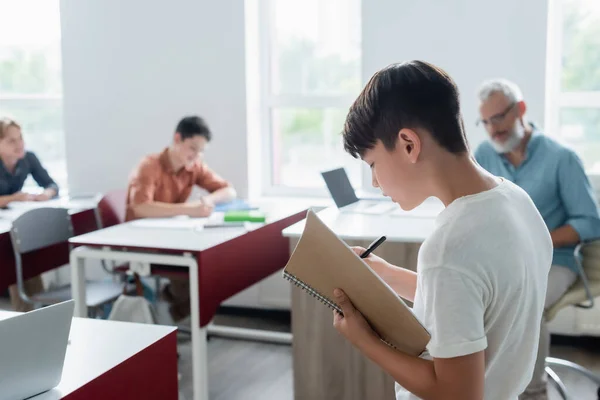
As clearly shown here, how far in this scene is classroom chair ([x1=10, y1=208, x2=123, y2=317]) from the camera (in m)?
3.24

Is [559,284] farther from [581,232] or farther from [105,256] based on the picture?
[105,256]

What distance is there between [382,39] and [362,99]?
2832 millimetres

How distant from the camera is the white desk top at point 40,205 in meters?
3.60

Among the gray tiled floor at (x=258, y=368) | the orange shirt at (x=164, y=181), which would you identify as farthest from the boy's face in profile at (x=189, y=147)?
the gray tiled floor at (x=258, y=368)

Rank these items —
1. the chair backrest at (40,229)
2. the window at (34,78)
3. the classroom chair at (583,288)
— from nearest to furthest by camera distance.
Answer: the classroom chair at (583,288) → the chair backrest at (40,229) → the window at (34,78)

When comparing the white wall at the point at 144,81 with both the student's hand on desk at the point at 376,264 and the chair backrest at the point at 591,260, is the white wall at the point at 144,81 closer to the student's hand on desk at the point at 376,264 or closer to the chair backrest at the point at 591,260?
the chair backrest at the point at 591,260

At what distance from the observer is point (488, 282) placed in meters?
0.98

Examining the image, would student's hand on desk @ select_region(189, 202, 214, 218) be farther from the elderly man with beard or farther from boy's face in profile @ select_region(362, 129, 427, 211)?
boy's face in profile @ select_region(362, 129, 427, 211)

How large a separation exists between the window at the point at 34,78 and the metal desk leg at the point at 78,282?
6.20ft

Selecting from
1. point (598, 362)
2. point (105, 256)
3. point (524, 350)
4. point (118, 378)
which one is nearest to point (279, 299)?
point (105, 256)

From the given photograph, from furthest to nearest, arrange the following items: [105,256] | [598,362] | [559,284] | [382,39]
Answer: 1. [382,39]
2. [598,362]
3. [105,256]
4. [559,284]

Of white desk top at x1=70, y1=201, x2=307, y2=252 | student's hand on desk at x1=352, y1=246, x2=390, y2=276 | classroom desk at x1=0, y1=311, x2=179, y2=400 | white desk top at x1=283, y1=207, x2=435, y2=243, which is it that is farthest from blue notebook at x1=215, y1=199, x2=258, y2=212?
student's hand on desk at x1=352, y1=246, x2=390, y2=276

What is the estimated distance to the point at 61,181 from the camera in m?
5.01

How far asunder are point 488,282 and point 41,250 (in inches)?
121
